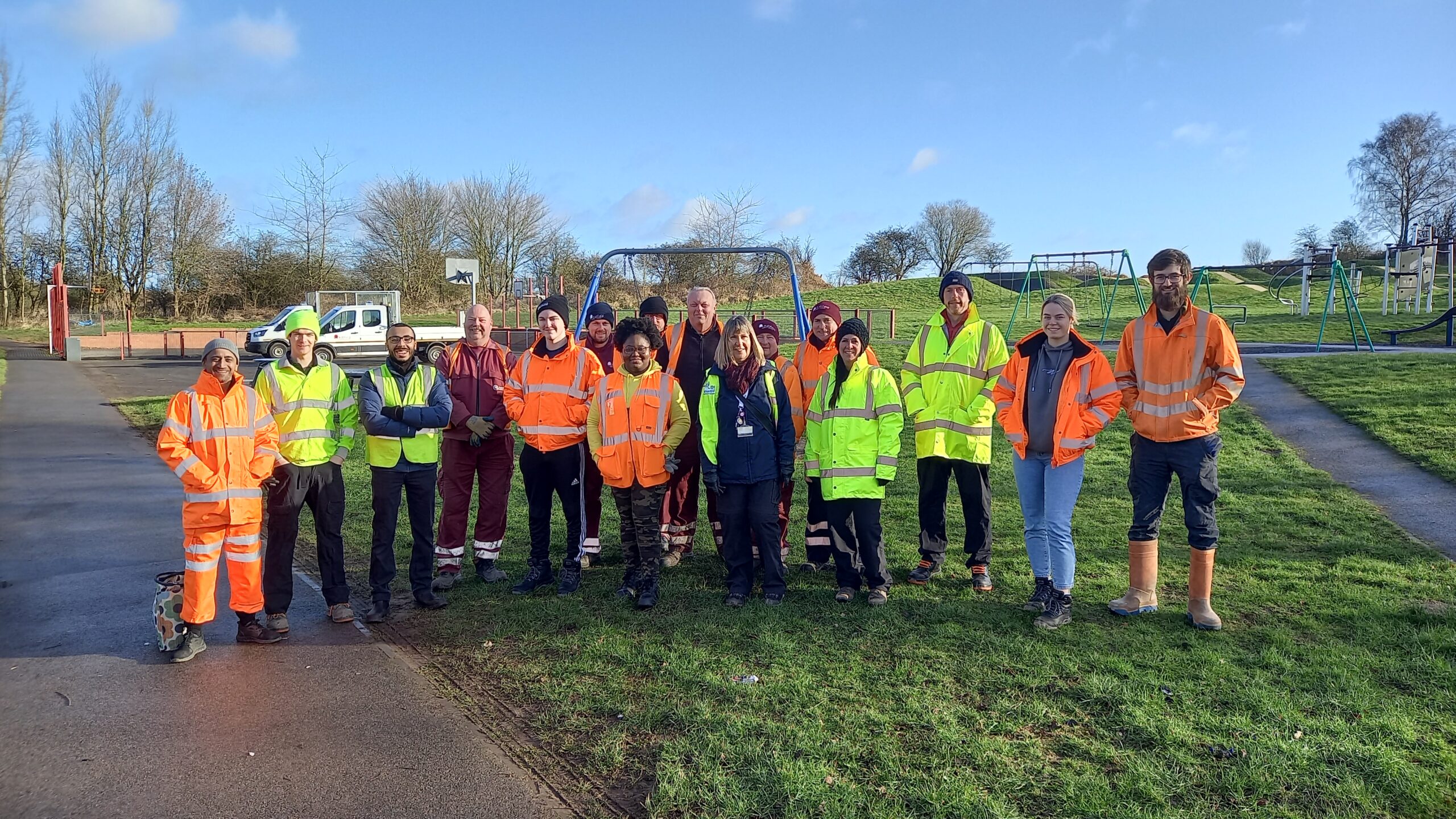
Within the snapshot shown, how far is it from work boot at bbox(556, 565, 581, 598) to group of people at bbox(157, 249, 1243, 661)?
0.02 metres

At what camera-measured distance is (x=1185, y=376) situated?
5.05 metres

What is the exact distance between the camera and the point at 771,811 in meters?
3.31

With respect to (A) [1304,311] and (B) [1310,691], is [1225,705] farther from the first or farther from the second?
(A) [1304,311]

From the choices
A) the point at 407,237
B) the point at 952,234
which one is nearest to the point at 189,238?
the point at 407,237

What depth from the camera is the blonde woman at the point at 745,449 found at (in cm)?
561

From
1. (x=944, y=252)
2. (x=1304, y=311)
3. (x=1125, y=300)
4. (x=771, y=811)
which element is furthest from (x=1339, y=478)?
(x=944, y=252)

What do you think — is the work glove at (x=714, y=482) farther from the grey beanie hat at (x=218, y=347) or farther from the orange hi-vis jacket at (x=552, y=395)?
the grey beanie hat at (x=218, y=347)

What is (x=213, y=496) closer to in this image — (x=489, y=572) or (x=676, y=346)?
(x=489, y=572)

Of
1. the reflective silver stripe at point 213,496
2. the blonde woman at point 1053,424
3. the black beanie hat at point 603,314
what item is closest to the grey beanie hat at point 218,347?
the reflective silver stripe at point 213,496

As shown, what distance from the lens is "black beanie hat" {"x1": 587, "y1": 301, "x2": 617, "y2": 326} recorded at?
22.5ft

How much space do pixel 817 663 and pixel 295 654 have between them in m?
2.96

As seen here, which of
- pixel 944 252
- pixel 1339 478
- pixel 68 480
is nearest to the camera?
pixel 1339 478

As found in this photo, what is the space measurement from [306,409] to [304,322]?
0.53m

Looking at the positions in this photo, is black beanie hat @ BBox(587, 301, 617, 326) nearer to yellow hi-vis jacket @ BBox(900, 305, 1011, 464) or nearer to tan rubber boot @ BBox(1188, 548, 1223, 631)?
yellow hi-vis jacket @ BBox(900, 305, 1011, 464)
